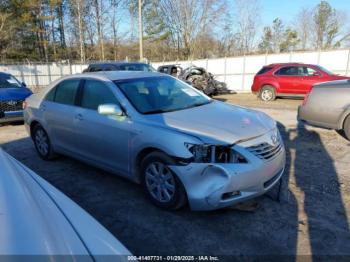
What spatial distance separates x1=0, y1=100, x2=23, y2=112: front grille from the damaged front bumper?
273 inches

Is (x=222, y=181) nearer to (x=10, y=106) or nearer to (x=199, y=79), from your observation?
(x=10, y=106)

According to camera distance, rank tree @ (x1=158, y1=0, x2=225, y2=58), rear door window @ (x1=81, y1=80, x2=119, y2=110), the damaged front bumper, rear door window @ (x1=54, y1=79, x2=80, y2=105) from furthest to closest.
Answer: tree @ (x1=158, y1=0, x2=225, y2=58) < rear door window @ (x1=54, y1=79, x2=80, y2=105) < rear door window @ (x1=81, y1=80, x2=119, y2=110) < the damaged front bumper

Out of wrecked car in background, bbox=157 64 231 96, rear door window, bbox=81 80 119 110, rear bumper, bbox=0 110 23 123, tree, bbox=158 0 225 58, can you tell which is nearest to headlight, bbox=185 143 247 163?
rear door window, bbox=81 80 119 110

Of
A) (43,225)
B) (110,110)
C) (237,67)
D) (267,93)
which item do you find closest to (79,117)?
(110,110)

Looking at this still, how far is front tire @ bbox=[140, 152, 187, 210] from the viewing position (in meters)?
3.12

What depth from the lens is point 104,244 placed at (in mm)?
1458

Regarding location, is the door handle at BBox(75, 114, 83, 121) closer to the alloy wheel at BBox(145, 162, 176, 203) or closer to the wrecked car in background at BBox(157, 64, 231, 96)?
the alloy wheel at BBox(145, 162, 176, 203)

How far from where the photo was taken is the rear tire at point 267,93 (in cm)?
1320

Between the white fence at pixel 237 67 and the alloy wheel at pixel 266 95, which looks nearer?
the alloy wheel at pixel 266 95

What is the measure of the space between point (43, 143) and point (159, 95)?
258 centimetres

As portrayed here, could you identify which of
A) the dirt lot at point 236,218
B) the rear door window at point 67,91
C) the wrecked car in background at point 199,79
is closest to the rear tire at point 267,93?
the wrecked car in background at point 199,79

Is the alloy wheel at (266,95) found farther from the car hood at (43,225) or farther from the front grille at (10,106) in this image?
the car hood at (43,225)

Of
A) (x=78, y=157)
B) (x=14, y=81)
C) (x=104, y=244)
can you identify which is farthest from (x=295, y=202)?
(x=14, y=81)

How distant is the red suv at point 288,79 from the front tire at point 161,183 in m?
10.6
